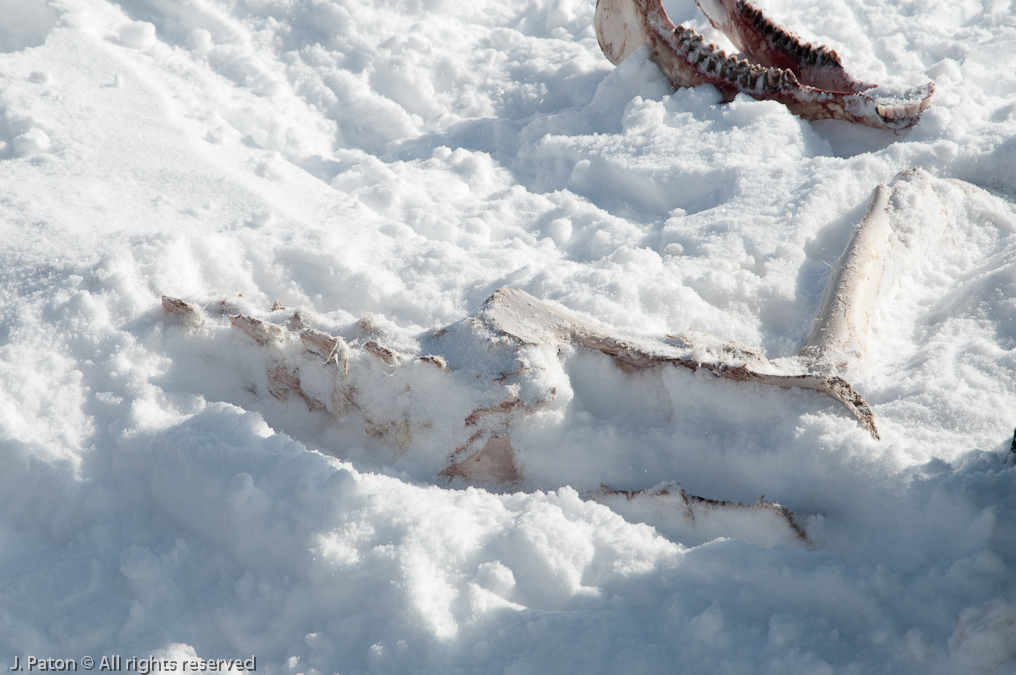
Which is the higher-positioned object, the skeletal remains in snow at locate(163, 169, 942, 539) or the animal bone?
the animal bone

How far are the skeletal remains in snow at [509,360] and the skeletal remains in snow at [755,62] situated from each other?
1.40 m

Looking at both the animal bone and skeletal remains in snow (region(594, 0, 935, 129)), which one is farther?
skeletal remains in snow (region(594, 0, 935, 129))

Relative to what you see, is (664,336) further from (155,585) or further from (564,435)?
(155,585)

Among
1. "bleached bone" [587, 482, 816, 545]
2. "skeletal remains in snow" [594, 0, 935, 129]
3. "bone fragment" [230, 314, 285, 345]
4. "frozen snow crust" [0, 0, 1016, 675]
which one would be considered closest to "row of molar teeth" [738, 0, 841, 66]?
"skeletal remains in snow" [594, 0, 935, 129]

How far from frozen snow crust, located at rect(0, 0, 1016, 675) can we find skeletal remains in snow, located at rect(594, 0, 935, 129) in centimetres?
11

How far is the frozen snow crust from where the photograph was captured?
141 cm

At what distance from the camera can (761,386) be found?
1822mm

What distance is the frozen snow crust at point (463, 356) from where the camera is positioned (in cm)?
141

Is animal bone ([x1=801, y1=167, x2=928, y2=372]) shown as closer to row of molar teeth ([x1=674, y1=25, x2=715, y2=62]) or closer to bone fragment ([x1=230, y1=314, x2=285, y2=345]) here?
row of molar teeth ([x1=674, y1=25, x2=715, y2=62])

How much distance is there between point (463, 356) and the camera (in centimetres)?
197

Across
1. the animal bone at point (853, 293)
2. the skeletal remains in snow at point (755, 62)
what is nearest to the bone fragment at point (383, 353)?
the animal bone at point (853, 293)

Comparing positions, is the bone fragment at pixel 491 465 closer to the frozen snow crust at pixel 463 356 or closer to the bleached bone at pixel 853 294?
the frozen snow crust at pixel 463 356

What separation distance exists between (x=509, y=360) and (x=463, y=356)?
5.5 inches

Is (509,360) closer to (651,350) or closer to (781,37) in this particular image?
(651,350)
